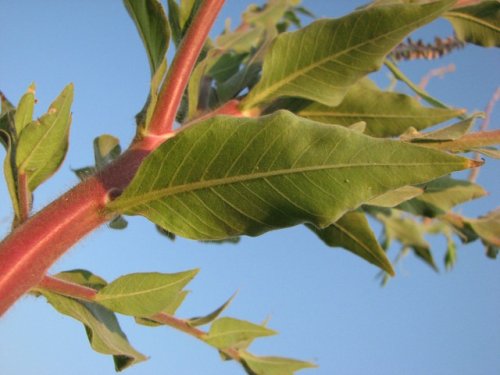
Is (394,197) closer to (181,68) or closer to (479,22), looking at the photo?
(181,68)

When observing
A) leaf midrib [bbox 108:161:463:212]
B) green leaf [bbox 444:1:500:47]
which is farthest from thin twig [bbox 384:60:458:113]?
leaf midrib [bbox 108:161:463:212]

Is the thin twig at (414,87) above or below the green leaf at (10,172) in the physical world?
above

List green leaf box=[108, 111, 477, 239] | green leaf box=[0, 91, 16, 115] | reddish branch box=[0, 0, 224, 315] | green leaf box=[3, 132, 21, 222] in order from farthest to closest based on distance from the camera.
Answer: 1. green leaf box=[0, 91, 16, 115]
2. green leaf box=[3, 132, 21, 222]
3. reddish branch box=[0, 0, 224, 315]
4. green leaf box=[108, 111, 477, 239]

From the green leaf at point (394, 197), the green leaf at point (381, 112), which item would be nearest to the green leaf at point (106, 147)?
the green leaf at point (381, 112)

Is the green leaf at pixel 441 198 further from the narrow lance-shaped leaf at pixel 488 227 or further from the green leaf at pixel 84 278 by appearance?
the green leaf at pixel 84 278

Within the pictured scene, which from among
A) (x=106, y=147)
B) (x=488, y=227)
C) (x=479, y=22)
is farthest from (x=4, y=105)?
(x=488, y=227)

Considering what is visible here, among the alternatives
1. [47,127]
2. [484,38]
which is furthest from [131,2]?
[484,38]

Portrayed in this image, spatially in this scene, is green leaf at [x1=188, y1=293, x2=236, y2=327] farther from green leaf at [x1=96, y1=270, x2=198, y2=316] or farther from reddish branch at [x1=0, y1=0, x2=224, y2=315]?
reddish branch at [x1=0, y1=0, x2=224, y2=315]
